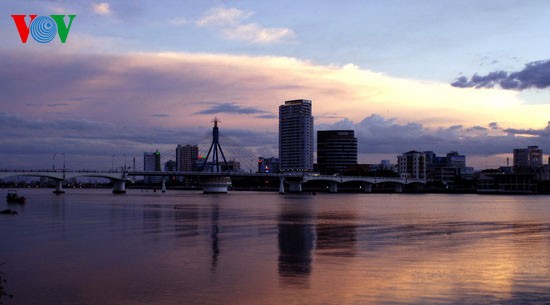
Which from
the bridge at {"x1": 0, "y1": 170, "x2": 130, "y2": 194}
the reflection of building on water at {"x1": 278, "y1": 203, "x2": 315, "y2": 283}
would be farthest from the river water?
the bridge at {"x1": 0, "y1": 170, "x2": 130, "y2": 194}

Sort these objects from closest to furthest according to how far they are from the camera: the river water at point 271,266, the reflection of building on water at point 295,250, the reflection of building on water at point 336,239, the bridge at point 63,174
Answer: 1. the river water at point 271,266
2. the reflection of building on water at point 295,250
3. the reflection of building on water at point 336,239
4. the bridge at point 63,174

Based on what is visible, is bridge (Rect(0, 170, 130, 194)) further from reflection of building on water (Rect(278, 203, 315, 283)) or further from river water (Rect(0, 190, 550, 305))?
reflection of building on water (Rect(278, 203, 315, 283))

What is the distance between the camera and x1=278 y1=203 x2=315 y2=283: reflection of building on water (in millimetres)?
28047

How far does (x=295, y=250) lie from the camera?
36562 millimetres

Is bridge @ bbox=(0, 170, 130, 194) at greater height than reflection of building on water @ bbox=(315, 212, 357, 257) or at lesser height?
greater

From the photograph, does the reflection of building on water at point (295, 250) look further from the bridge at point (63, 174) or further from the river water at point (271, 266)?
the bridge at point (63, 174)

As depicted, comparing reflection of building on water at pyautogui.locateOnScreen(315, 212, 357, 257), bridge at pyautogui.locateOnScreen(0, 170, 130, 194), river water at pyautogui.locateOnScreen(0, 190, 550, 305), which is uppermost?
bridge at pyautogui.locateOnScreen(0, 170, 130, 194)

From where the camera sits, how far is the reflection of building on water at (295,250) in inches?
1104

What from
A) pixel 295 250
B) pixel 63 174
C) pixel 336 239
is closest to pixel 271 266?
pixel 295 250

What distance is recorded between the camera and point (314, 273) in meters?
27.6

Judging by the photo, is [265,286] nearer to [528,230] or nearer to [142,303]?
[142,303]

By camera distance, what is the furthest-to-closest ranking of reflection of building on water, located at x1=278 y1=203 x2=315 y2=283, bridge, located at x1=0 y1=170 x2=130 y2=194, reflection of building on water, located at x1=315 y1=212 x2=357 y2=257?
1. bridge, located at x1=0 y1=170 x2=130 y2=194
2. reflection of building on water, located at x1=315 y1=212 x2=357 y2=257
3. reflection of building on water, located at x1=278 y1=203 x2=315 y2=283

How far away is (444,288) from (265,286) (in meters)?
7.20

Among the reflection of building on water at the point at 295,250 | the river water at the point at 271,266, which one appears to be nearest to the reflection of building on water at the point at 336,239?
the river water at the point at 271,266
